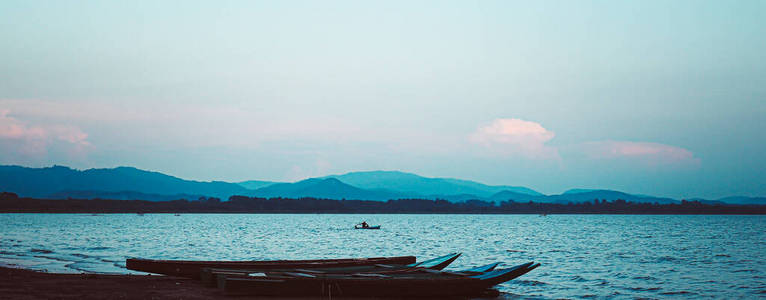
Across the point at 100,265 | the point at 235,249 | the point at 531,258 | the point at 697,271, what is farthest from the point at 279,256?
the point at 697,271

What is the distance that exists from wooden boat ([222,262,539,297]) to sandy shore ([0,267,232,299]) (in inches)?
48.4

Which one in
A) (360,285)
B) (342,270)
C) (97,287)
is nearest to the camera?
(360,285)

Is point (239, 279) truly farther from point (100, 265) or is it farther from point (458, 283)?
point (100, 265)

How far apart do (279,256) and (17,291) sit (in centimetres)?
3038

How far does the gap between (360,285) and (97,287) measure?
892 cm

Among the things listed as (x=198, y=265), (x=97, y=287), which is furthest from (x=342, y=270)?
(x=97, y=287)

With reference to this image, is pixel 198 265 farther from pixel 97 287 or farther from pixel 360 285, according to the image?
pixel 360 285

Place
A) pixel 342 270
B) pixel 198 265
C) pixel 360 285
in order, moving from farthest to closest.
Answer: pixel 198 265
pixel 342 270
pixel 360 285

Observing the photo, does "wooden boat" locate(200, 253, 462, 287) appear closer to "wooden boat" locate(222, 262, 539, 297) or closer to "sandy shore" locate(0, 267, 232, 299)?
"sandy shore" locate(0, 267, 232, 299)

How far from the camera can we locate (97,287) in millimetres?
22500

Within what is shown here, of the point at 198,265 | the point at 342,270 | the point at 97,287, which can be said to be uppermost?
the point at 198,265

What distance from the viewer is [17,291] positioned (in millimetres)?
20766

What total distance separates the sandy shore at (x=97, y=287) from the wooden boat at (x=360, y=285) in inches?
48.4

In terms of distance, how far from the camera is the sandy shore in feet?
66.8
